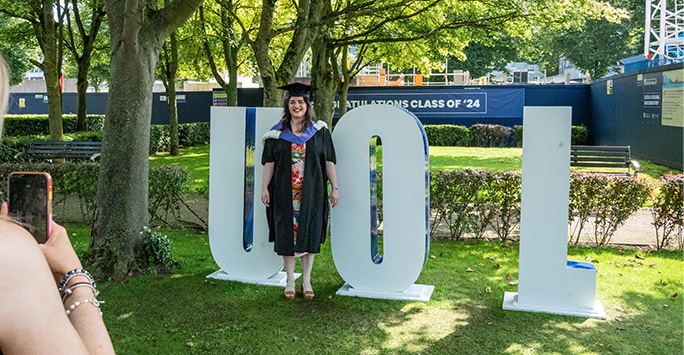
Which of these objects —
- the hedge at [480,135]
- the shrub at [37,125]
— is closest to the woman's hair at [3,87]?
the hedge at [480,135]

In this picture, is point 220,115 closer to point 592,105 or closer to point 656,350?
point 656,350

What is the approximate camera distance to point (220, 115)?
22.0 feet

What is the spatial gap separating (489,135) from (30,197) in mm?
24884

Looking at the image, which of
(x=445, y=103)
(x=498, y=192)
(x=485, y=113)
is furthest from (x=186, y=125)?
(x=498, y=192)

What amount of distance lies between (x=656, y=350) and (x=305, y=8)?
6.63 m

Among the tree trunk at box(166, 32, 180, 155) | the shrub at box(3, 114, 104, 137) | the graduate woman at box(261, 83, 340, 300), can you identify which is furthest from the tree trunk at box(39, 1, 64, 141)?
the shrub at box(3, 114, 104, 137)

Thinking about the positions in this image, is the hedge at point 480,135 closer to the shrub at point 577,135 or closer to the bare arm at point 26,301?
the shrub at point 577,135

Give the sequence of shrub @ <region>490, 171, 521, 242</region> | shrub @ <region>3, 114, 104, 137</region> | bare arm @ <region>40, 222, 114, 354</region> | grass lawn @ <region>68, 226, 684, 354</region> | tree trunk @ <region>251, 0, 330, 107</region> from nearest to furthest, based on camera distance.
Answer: bare arm @ <region>40, 222, 114, 354</region> → grass lawn @ <region>68, 226, 684, 354</region> → shrub @ <region>490, 171, 521, 242</region> → tree trunk @ <region>251, 0, 330, 107</region> → shrub @ <region>3, 114, 104, 137</region>

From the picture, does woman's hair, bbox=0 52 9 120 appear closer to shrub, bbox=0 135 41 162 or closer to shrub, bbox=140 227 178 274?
shrub, bbox=140 227 178 274

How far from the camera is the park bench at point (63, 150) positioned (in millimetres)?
12555

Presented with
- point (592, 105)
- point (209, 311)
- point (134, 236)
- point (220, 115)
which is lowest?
point (209, 311)

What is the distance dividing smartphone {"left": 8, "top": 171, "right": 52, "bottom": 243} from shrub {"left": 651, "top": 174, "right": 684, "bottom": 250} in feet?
25.6

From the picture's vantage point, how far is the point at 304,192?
5863 millimetres

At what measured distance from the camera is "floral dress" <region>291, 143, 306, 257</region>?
588cm
